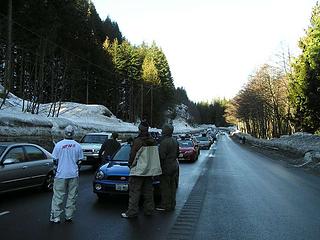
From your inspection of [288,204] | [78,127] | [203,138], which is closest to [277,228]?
[288,204]

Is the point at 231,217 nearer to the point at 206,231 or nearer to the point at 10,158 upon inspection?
the point at 206,231

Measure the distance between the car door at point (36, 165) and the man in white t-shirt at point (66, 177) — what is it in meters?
3.70

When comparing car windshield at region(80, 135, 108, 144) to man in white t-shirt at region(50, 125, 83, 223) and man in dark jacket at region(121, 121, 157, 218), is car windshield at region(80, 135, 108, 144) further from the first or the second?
man in white t-shirt at region(50, 125, 83, 223)

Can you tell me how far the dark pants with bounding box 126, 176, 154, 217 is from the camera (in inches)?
372

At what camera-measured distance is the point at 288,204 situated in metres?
11.9

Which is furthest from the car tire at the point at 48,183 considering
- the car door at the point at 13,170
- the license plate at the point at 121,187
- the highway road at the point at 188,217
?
the license plate at the point at 121,187

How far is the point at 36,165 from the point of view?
12781mm

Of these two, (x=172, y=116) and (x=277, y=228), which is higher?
(x=172, y=116)

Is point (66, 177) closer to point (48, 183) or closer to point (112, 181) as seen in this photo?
point (112, 181)

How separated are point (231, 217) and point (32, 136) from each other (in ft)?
68.7

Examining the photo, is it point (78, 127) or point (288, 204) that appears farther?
point (78, 127)

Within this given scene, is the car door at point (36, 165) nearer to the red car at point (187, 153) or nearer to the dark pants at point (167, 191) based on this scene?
the dark pants at point (167, 191)

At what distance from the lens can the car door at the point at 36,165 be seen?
12516 mm

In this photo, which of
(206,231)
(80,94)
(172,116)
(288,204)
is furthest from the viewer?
(172,116)
